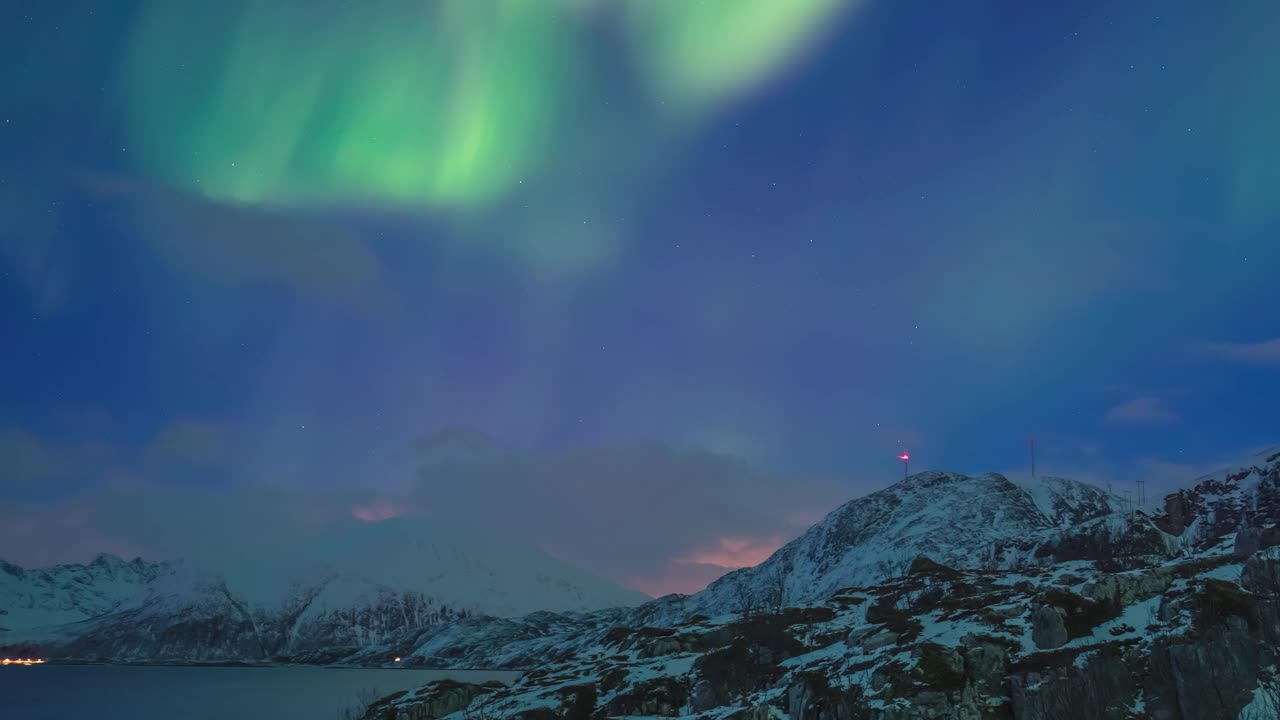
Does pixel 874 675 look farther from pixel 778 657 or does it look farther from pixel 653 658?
pixel 653 658

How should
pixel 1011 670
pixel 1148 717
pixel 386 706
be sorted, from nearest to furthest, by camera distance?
pixel 1148 717 → pixel 1011 670 → pixel 386 706

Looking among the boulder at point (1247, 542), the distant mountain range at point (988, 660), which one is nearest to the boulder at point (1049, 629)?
the distant mountain range at point (988, 660)

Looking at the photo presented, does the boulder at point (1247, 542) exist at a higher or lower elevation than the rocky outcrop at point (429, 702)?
higher

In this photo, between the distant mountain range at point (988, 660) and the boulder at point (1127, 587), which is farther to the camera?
the boulder at point (1127, 587)

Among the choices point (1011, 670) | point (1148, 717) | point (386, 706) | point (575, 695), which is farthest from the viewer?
point (386, 706)

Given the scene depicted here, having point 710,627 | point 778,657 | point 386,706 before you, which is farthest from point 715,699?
point 386,706

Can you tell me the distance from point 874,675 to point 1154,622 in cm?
1965

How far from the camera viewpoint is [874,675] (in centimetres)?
6253

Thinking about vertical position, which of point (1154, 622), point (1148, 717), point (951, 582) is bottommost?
point (1148, 717)

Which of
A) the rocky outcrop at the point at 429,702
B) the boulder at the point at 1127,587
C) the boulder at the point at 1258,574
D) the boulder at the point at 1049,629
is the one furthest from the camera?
the rocky outcrop at the point at 429,702

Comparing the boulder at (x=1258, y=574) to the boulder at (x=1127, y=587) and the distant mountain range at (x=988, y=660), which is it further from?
the boulder at (x=1127, y=587)

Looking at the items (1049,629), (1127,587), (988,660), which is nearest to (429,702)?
(988,660)

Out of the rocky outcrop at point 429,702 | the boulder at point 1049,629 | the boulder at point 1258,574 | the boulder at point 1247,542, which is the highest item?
the boulder at point 1247,542

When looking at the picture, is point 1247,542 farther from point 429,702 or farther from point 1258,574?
point 429,702
